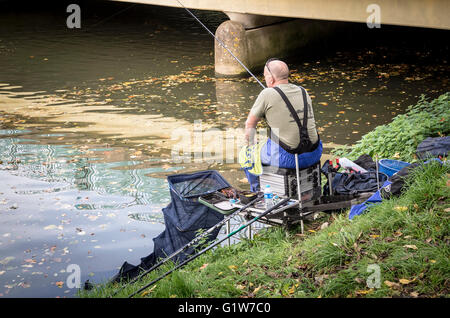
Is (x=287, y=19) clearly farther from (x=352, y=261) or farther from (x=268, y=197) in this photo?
(x=352, y=261)

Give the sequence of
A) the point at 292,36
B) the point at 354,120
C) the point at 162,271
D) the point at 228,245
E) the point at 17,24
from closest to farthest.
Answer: the point at 162,271, the point at 228,245, the point at 354,120, the point at 292,36, the point at 17,24

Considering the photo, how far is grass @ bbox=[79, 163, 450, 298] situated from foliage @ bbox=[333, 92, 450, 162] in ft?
7.19

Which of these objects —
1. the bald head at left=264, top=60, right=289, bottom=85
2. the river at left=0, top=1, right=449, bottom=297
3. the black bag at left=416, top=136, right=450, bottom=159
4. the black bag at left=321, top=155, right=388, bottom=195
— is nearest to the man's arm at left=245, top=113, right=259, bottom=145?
the bald head at left=264, top=60, right=289, bottom=85

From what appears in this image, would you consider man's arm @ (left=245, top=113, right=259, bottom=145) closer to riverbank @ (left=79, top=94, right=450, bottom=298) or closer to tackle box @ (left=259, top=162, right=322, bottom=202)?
tackle box @ (left=259, top=162, right=322, bottom=202)

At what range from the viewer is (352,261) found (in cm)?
516

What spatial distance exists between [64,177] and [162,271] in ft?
13.9

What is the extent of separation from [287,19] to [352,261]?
13.4 m

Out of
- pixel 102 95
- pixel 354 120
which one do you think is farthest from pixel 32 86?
pixel 354 120

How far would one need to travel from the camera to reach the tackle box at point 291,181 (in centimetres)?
621

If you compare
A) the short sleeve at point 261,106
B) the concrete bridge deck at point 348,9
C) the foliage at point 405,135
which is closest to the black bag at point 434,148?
the foliage at point 405,135

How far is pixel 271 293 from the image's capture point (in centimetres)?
505

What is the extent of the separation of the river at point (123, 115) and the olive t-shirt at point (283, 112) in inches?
90.2

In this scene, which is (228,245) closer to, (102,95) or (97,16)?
(102,95)
